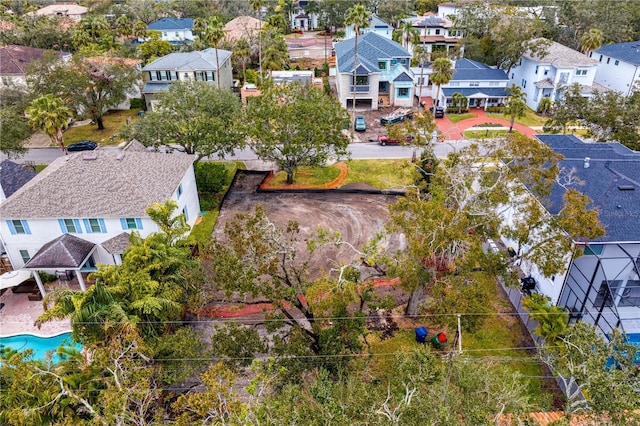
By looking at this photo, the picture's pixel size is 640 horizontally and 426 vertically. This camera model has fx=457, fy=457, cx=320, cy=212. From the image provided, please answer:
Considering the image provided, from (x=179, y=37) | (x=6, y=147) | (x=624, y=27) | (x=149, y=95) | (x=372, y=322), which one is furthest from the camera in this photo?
(x=179, y=37)

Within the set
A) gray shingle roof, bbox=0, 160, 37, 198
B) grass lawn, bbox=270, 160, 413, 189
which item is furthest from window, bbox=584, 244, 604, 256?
gray shingle roof, bbox=0, 160, 37, 198

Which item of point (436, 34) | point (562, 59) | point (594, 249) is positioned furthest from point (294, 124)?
point (436, 34)

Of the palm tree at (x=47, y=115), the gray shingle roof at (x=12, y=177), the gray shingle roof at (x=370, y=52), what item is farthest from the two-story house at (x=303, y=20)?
the gray shingle roof at (x=12, y=177)

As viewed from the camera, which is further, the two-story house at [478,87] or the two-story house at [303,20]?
the two-story house at [303,20]

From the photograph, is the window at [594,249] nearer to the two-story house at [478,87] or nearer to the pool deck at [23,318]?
the pool deck at [23,318]

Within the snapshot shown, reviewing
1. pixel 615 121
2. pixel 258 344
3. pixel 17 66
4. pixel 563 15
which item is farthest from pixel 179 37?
pixel 258 344

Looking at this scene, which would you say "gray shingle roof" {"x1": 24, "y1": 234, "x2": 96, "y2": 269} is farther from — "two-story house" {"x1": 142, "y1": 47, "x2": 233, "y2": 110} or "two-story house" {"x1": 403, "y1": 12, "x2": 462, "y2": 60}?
"two-story house" {"x1": 403, "y1": 12, "x2": 462, "y2": 60}

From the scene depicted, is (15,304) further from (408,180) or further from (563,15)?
(563,15)
